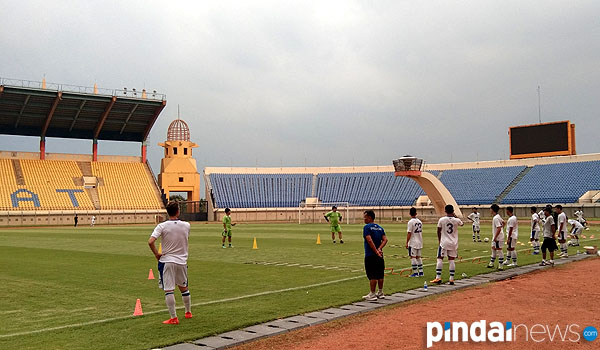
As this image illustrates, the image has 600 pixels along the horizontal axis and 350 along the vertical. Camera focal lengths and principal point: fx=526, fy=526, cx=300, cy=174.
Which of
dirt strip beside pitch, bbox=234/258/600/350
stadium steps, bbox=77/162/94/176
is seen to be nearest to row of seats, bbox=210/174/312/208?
stadium steps, bbox=77/162/94/176

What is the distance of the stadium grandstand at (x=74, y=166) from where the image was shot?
67188 millimetres

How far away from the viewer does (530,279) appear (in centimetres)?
1352

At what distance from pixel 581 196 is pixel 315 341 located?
65.8m

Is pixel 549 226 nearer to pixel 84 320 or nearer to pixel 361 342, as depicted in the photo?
pixel 361 342

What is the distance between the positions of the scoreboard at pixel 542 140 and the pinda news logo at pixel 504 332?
6639 centimetres

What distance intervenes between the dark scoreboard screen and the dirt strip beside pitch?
6132cm

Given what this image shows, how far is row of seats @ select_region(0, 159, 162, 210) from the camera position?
223ft

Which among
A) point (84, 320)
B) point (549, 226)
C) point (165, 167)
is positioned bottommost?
point (84, 320)

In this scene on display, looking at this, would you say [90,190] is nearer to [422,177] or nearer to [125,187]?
[125,187]

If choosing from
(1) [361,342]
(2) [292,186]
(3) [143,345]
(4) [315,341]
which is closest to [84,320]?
(3) [143,345]

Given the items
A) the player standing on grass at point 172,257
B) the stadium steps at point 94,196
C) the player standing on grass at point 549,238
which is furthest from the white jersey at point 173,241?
the stadium steps at point 94,196

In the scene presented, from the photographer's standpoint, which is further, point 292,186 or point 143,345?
point 292,186

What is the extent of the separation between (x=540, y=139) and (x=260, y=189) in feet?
138

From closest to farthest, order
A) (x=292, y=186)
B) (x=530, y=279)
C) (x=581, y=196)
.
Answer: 1. (x=530, y=279)
2. (x=581, y=196)
3. (x=292, y=186)
